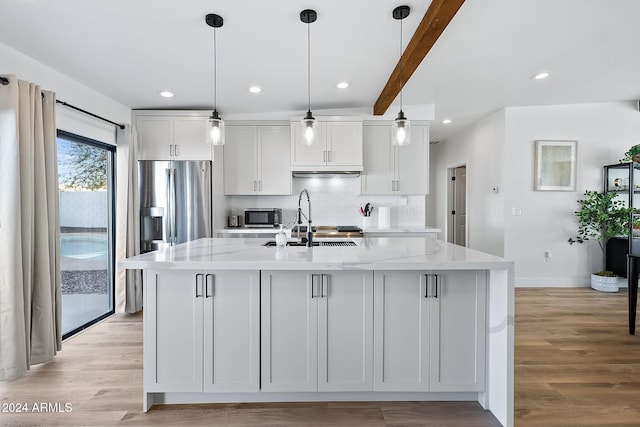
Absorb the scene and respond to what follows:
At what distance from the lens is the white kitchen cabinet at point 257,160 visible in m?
4.28

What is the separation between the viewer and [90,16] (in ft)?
6.99

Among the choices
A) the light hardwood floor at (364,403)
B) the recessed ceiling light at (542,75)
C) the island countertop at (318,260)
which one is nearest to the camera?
the island countertop at (318,260)

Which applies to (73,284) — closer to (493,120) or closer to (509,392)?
(509,392)

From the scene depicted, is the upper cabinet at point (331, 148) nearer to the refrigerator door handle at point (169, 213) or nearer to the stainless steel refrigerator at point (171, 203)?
the stainless steel refrigerator at point (171, 203)

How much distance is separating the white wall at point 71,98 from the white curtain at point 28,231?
1.13 feet

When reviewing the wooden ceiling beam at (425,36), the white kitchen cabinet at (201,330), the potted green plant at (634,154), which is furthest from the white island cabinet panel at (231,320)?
the potted green plant at (634,154)

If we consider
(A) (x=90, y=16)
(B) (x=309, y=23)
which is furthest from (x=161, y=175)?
(B) (x=309, y=23)

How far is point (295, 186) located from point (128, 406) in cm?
316

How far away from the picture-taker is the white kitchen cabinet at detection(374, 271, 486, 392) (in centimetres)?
188

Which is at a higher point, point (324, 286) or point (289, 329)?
point (324, 286)

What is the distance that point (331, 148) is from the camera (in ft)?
13.7

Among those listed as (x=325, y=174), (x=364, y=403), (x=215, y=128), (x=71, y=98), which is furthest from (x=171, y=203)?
(x=364, y=403)

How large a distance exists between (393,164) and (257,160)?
180cm

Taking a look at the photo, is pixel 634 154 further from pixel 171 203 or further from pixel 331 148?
pixel 171 203
